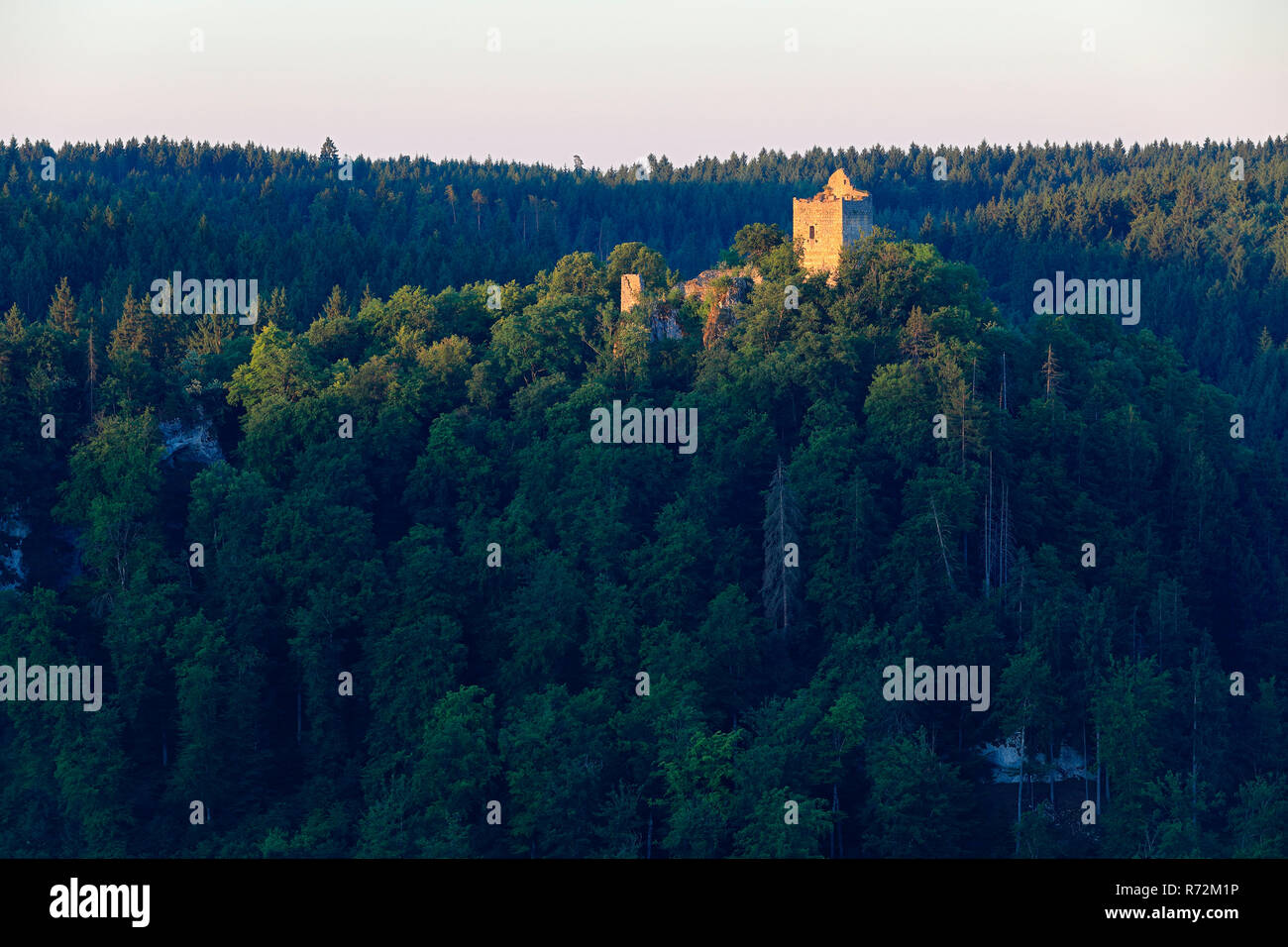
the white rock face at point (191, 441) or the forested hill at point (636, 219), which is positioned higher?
the forested hill at point (636, 219)

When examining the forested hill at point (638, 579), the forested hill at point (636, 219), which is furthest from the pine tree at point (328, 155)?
the forested hill at point (638, 579)

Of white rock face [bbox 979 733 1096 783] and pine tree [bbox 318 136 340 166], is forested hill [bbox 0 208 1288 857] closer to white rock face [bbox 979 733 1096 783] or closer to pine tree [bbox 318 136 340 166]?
white rock face [bbox 979 733 1096 783]

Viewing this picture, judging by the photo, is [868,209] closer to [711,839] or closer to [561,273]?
[561,273]

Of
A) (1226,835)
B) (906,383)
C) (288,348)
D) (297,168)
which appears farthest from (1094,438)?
(297,168)

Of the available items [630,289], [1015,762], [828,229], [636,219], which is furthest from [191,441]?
[636,219]

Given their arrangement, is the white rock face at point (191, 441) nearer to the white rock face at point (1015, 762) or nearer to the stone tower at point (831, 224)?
the stone tower at point (831, 224)
